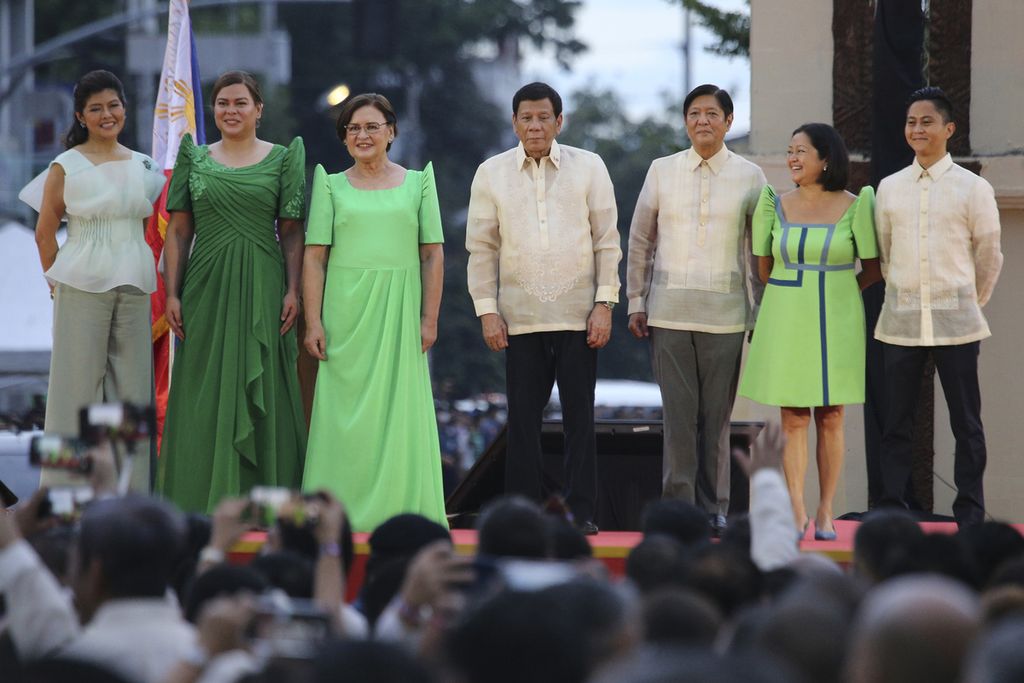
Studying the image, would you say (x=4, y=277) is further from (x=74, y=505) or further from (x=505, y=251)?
(x=74, y=505)

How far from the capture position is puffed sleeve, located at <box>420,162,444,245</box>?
7.89 m

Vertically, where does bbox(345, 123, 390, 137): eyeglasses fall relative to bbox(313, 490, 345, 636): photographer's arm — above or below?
above

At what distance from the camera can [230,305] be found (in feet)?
25.9

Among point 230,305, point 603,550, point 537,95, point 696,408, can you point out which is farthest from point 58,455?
point 696,408

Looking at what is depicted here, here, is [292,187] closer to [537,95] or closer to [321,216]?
[321,216]

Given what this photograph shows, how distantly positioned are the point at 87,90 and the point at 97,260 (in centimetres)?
71

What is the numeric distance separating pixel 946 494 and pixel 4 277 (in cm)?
947

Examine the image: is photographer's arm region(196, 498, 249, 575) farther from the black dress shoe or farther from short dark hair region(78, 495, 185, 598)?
the black dress shoe

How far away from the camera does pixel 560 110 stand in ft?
26.1

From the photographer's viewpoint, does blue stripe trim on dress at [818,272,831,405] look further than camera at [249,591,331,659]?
Yes

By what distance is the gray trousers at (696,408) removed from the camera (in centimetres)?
786

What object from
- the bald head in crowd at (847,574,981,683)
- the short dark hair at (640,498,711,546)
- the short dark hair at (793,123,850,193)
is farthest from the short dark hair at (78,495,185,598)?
the short dark hair at (793,123,850,193)

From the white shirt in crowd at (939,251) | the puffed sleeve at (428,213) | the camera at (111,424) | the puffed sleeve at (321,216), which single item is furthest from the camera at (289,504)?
the white shirt in crowd at (939,251)

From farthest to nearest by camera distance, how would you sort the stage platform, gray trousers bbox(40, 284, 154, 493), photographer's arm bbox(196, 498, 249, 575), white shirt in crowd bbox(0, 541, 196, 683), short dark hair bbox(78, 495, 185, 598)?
1. gray trousers bbox(40, 284, 154, 493)
2. the stage platform
3. photographer's arm bbox(196, 498, 249, 575)
4. short dark hair bbox(78, 495, 185, 598)
5. white shirt in crowd bbox(0, 541, 196, 683)
